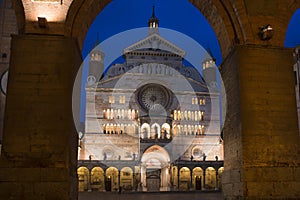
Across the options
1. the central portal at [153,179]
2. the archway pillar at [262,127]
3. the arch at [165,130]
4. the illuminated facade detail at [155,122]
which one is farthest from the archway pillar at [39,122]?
the arch at [165,130]

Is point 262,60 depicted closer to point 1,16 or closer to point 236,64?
point 236,64

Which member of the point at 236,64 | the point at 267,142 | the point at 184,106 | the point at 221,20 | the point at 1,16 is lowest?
the point at 267,142

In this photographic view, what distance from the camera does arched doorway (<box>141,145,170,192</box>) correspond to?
3747 cm

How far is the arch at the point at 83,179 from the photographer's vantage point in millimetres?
34188

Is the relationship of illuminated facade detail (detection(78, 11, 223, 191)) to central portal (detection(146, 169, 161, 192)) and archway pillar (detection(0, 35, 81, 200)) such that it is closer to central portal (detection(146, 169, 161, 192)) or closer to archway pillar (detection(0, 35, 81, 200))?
central portal (detection(146, 169, 161, 192))

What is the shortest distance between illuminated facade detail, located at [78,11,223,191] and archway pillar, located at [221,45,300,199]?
88.7 ft

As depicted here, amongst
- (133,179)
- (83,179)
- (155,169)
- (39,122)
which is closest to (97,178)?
(83,179)

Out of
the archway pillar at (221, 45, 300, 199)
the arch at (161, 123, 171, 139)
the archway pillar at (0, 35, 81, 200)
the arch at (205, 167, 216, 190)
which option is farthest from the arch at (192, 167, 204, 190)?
the archway pillar at (0, 35, 81, 200)

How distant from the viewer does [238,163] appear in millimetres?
9062

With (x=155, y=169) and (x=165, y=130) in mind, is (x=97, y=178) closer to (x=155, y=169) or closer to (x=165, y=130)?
(x=155, y=169)

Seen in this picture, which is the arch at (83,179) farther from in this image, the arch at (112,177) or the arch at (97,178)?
the arch at (112,177)

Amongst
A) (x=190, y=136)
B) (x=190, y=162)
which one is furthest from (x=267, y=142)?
(x=190, y=136)

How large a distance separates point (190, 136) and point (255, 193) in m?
33.4

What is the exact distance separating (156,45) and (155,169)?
17247 mm
